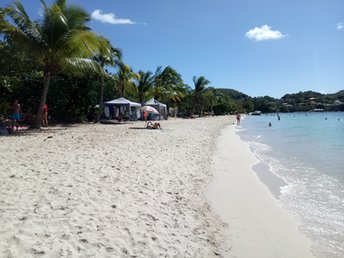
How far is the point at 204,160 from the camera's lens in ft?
33.9

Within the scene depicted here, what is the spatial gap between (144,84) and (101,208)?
3223cm

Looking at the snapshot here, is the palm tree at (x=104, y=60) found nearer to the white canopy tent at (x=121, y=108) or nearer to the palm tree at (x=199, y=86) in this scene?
the white canopy tent at (x=121, y=108)

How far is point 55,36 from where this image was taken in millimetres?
14891

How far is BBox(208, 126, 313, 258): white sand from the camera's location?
426 cm

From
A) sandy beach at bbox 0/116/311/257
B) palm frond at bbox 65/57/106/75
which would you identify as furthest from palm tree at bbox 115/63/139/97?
sandy beach at bbox 0/116/311/257

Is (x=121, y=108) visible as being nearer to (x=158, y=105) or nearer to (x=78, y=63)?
(x=158, y=105)

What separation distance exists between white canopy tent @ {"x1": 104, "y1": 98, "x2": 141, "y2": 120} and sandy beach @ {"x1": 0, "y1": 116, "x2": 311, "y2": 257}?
17046mm

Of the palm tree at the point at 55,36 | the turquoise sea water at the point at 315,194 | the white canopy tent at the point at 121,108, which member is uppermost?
the palm tree at the point at 55,36

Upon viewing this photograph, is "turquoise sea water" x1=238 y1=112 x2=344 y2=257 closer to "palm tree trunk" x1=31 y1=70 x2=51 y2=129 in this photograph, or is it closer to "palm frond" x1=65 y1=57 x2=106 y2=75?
"palm frond" x1=65 y1=57 x2=106 y2=75

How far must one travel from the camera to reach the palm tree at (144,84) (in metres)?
36.2

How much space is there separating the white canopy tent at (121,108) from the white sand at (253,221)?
17.6m

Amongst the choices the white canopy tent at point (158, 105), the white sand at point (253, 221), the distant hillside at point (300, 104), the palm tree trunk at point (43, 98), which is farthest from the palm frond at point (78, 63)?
the distant hillside at point (300, 104)

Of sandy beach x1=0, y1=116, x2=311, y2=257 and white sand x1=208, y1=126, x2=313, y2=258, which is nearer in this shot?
sandy beach x1=0, y1=116, x2=311, y2=257

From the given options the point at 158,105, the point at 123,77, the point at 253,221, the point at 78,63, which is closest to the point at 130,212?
the point at 253,221
